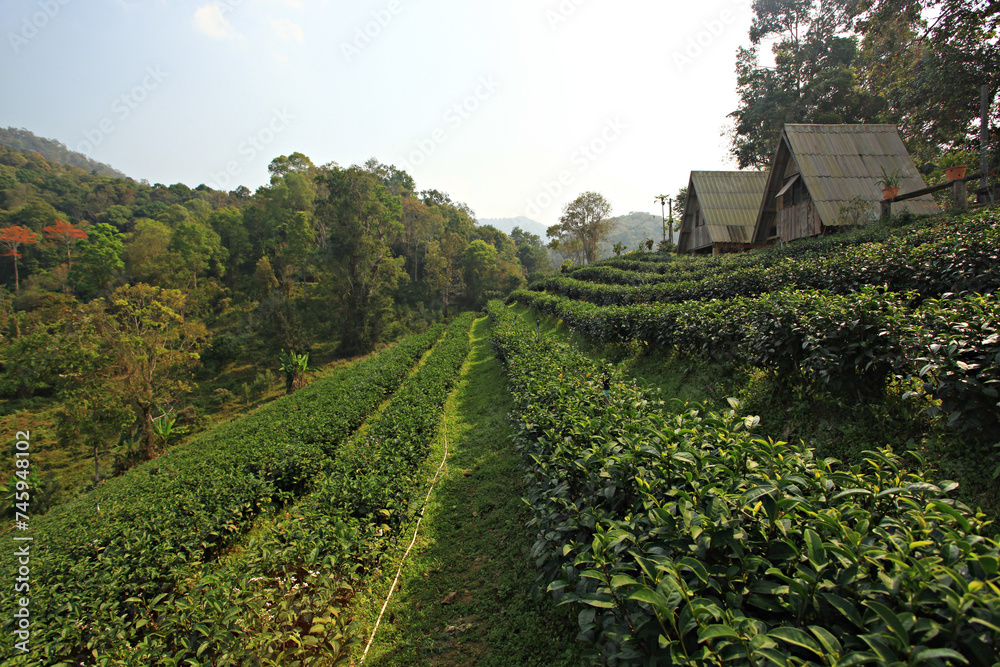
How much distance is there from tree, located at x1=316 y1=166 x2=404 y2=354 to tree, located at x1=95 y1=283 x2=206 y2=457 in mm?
13370

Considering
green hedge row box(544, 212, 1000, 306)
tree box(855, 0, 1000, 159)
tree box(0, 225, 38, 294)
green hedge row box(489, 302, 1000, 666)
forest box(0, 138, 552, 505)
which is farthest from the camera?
tree box(0, 225, 38, 294)

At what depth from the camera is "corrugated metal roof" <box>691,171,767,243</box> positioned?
20.1 metres

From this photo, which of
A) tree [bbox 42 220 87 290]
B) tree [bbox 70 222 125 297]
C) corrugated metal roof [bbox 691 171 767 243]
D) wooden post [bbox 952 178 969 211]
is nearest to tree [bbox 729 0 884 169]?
corrugated metal roof [bbox 691 171 767 243]

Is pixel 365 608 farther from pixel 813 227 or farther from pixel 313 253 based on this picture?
pixel 313 253

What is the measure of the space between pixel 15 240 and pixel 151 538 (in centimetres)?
5167

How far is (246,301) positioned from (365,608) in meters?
42.1

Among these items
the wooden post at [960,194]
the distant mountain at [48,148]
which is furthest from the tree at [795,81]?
the distant mountain at [48,148]

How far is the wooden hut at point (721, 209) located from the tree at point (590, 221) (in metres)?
23.4

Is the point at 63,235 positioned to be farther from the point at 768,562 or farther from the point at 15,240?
the point at 768,562

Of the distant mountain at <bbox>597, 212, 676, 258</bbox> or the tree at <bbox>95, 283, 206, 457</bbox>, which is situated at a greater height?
the distant mountain at <bbox>597, 212, 676, 258</bbox>

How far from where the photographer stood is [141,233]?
34.8 metres

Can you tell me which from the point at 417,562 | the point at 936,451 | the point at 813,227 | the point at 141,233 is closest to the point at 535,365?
the point at 417,562

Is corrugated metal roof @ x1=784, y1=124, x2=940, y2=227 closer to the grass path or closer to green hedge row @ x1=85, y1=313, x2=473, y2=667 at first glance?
the grass path

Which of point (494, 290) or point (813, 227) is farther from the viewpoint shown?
point (494, 290)
